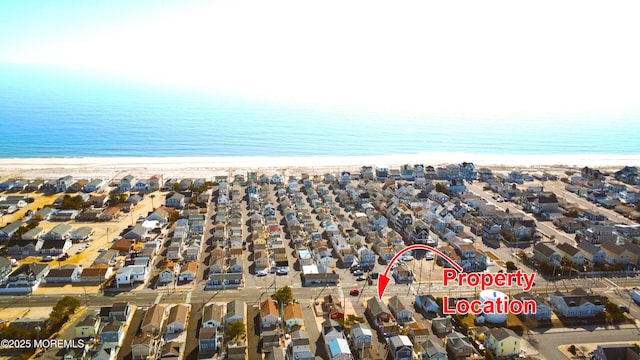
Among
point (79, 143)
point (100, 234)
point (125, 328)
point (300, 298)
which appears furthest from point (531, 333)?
point (79, 143)

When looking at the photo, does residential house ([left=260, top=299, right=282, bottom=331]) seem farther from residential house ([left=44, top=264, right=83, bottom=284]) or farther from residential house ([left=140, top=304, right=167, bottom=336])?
residential house ([left=44, top=264, right=83, bottom=284])

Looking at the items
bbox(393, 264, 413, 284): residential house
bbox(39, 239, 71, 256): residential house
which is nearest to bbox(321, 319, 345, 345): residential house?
bbox(393, 264, 413, 284): residential house

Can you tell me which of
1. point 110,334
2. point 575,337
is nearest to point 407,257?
point 575,337

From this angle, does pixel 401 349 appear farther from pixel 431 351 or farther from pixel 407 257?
A: pixel 407 257

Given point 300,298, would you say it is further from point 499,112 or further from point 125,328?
point 499,112

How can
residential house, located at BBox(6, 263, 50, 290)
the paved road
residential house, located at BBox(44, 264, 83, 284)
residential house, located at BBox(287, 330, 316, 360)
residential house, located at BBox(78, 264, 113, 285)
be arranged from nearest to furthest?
residential house, located at BBox(287, 330, 316, 360), the paved road, residential house, located at BBox(6, 263, 50, 290), residential house, located at BBox(44, 264, 83, 284), residential house, located at BBox(78, 264, 113, 285)

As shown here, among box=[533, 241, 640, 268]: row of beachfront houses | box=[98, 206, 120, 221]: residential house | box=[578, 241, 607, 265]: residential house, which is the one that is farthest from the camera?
box=[98, 206, 120, 221]: residential house

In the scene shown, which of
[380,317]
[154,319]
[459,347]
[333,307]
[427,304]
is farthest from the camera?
[427,304]
